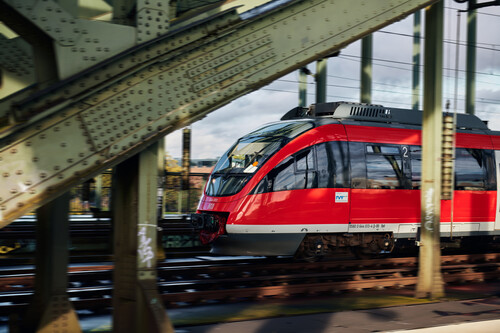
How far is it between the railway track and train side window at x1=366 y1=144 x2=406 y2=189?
1.73m

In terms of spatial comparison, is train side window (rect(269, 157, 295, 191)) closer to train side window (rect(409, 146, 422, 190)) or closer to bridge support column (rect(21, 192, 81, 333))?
train side window (rect(409, 146, 422, 190))

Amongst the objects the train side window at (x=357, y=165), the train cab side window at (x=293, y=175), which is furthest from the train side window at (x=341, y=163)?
the train cab side window at (x=293, y=175)

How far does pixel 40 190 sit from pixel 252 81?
2.08 meters

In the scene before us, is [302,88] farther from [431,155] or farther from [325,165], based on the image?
[431,155]

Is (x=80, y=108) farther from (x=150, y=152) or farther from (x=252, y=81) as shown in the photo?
(x=252, y=81)

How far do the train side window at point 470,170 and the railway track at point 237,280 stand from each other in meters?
1.89

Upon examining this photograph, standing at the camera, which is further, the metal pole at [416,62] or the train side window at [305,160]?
the metal pole at [416,62]

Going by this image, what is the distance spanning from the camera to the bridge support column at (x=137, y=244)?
15.9ft

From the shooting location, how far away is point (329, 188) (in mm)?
11141

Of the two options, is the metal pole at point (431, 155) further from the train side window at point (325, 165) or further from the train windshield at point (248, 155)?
the train windshield at point (248, 155)

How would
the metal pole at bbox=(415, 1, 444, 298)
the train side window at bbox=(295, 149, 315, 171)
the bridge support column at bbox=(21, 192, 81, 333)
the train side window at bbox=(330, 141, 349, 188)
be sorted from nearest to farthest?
the bridge support column at bbox=(21, 192, 81, 333)
the metal pole at bbox=(415, 1, 444, 298)
the train side window at bbox=(295, 149, 315, 171)
the train side window at bbox=(330, 141, 349, 188)

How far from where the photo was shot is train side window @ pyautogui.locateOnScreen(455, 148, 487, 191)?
1325 cm

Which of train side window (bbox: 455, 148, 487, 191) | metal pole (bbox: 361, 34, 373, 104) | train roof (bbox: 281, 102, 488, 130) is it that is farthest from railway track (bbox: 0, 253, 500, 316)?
metal pole (bbox: 361, 34, 373, 104)

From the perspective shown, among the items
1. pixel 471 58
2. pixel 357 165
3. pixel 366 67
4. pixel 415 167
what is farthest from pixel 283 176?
pixel 471 58
